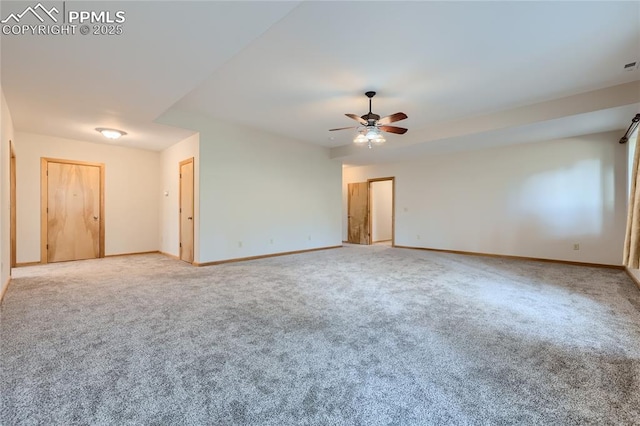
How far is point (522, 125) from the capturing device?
468 cm

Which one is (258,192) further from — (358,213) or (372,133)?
(358,213)

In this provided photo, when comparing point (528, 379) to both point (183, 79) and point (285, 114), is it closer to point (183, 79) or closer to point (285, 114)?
point (183, 79)

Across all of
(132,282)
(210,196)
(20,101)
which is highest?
(20,101)

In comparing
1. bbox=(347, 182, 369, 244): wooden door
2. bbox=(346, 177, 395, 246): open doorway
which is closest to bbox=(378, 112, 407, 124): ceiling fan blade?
bbox=(346, 177, 395, 246): open doorway

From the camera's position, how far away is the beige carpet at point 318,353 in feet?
5.00

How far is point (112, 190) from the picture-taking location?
6340 mm

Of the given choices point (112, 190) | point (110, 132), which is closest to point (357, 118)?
point (110, 132)

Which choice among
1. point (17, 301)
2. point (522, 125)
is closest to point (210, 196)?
point (17, 301)

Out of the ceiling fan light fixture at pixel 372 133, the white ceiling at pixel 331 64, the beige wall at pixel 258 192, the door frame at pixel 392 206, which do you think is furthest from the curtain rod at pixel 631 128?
the beige wall at pixel 258 192

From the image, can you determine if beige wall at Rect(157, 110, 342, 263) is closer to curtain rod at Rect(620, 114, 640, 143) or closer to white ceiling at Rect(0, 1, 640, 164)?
white ceiling at Rect(0, 1, 640, 164)

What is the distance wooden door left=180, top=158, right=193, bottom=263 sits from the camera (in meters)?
5.53

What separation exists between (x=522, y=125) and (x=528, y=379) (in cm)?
435

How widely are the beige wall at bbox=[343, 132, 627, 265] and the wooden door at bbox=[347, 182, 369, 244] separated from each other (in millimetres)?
1119

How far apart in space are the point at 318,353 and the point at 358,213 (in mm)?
7435
